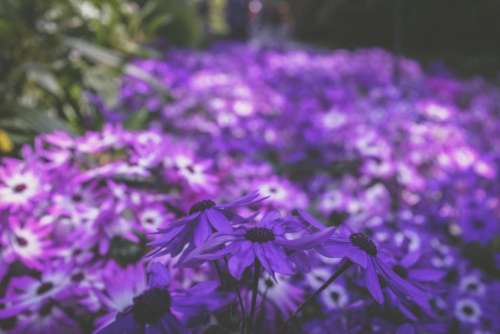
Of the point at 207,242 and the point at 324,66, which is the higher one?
the point at 207,242

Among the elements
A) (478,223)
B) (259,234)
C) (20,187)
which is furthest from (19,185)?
(478,223)

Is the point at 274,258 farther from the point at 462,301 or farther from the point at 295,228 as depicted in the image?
the point at 462,301

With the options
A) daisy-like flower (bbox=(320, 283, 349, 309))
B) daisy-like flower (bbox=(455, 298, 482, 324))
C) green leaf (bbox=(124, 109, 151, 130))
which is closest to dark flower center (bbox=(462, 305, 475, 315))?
daisy-like flower (bbox=(455, 298, 482, 324))

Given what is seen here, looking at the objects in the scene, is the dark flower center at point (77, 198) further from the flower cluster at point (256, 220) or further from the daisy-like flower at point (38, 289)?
the daisy-like flower at point (38, 289)

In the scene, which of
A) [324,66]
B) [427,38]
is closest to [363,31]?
[427,38]

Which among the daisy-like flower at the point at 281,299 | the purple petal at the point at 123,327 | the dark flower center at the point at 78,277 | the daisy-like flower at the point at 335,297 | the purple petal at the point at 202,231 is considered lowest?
the daisy-like flower at the point at 335,297

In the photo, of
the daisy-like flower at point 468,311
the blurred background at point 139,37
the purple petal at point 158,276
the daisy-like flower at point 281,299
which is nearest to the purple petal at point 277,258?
the purple petal at point 158,276

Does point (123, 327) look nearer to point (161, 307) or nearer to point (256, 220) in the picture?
point (161, 307)
